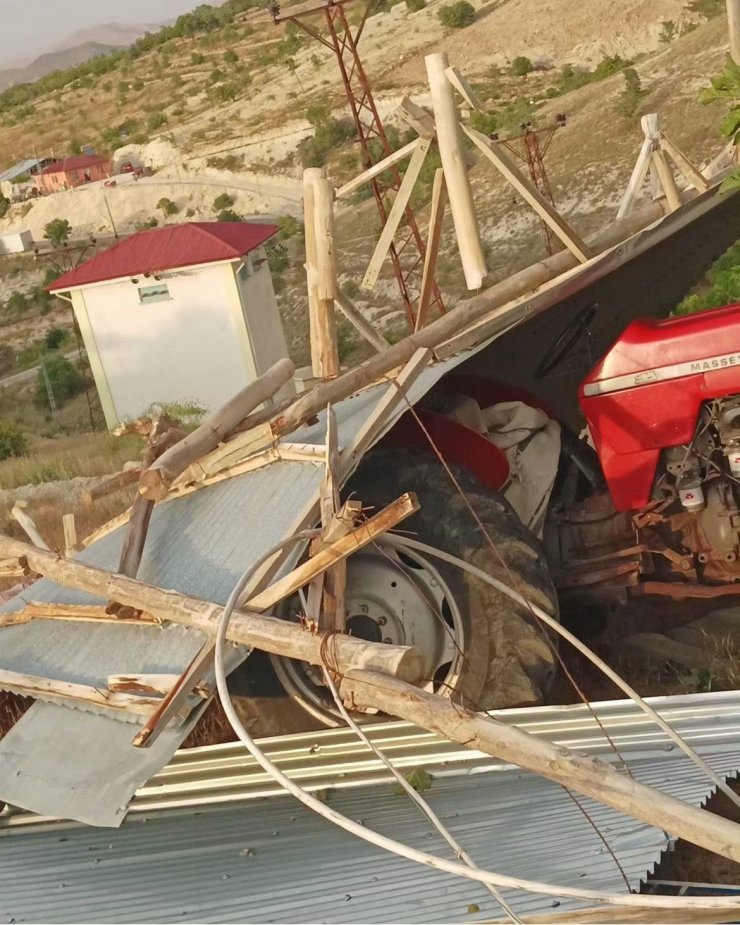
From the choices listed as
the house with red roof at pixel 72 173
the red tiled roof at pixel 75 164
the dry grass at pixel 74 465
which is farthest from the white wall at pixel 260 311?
the red tiled roof at pixel 75 164

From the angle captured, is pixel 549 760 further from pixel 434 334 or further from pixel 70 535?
pixel 70 535

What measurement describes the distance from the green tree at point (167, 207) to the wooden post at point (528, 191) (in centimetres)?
5680

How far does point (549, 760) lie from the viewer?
302cm

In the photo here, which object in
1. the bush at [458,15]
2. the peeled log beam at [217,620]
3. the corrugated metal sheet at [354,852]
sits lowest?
the corrugated metal sheet at [354,852]

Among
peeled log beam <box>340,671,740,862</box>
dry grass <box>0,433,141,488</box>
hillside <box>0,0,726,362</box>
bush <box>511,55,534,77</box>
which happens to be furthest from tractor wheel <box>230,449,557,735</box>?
bush <box>511,55,534,77</box>

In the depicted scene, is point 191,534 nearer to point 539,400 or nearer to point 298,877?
point 298,877

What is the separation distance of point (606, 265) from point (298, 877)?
131 inches

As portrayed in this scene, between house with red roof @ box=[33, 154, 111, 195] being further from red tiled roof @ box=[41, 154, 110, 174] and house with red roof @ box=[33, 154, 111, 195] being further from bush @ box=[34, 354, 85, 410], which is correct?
bush @ box=[34, 354, 85, 410]

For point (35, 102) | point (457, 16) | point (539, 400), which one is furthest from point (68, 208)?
point (539, 400)

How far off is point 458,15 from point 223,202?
1952 centimetres

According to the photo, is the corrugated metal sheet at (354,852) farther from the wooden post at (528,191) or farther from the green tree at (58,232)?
the green tree at (58,232)

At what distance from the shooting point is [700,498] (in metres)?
5.04

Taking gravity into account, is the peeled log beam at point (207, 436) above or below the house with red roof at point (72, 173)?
below

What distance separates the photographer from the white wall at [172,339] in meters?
30.5
